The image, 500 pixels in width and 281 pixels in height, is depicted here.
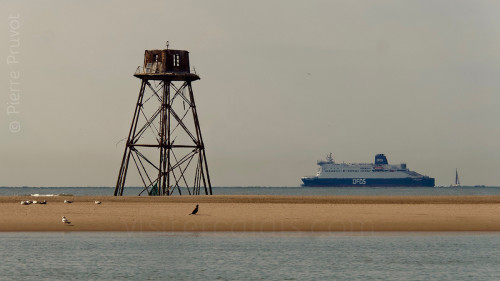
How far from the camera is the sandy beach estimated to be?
164 feet

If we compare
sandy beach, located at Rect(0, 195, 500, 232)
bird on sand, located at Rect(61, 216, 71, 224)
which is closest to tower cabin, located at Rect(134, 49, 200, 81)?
sandy beach, located at Rect(0, 195, 500, 232)

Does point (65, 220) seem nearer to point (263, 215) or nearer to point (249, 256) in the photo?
point (263, 215)

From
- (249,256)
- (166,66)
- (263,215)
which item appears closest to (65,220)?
(263,215)

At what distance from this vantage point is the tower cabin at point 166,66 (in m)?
81.1

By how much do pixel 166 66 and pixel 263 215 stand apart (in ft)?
98.5

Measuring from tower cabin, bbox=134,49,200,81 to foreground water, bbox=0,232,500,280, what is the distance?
35.7 metres

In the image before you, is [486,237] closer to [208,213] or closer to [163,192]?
[208,213]

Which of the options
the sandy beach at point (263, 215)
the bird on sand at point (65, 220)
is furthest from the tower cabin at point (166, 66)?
the bird on sand at point (65, 220)

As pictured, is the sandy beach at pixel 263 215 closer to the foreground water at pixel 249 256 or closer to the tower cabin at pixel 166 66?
the foreground water at pixel 249 256

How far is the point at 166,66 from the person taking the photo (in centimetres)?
8131

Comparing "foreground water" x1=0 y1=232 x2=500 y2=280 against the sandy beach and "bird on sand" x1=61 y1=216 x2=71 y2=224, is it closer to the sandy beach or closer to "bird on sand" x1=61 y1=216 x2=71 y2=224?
"bird on sand" x1=61 y1=216 x2=71 y2=224

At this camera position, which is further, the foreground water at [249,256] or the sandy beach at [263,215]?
the sandy beach at [263,215]

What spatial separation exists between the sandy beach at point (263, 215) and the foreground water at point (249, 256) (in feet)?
9.23

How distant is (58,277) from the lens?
3234 centimetres
